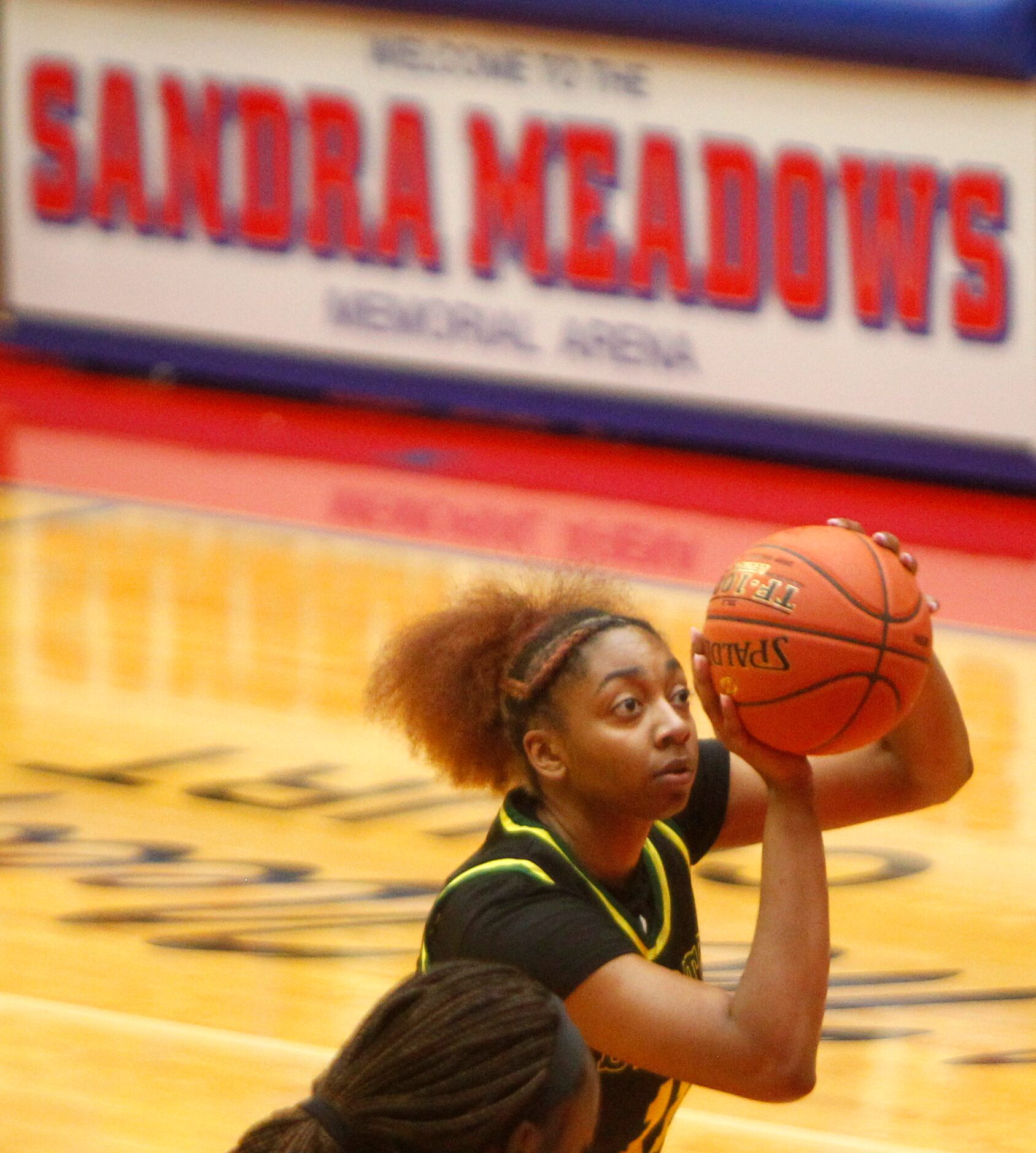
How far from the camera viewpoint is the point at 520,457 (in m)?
9.52

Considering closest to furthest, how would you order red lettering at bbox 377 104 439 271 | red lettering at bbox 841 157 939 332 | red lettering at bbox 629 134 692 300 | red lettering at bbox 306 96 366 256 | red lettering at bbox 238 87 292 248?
red lettering at bbox 841 157 939 332, red lettering at bbox 629 134 692 300, red lettering at bbox 377 104 439 271, red lettering at bbox 306 96 366 256, red lettering at bbox 238 87 292 248

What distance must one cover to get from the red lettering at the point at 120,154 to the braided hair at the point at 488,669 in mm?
8303

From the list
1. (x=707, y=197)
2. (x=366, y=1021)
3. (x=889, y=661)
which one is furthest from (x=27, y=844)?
(x=707, y=197)

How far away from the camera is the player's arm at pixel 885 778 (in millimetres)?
2643

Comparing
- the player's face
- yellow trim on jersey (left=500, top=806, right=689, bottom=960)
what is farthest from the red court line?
the player's face

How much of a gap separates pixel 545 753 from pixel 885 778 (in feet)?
1.73

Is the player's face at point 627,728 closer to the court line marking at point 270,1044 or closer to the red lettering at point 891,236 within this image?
the court line marking at point 270,1044

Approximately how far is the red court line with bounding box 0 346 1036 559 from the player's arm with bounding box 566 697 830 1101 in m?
6.08

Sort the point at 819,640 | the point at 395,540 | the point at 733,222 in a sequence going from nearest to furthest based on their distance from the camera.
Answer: the point at 819,640, the point at 395,540, the point at 733,222

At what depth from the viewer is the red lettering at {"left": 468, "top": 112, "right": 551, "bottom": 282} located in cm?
960

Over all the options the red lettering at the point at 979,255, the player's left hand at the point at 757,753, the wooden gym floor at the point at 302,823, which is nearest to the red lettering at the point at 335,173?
the wooden gym floor at the point at 302,823

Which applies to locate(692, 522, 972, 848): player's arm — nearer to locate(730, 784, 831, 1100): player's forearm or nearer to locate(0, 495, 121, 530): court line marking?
locate(730, 784, 831, 1100): player's forearm

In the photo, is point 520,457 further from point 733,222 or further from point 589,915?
point 589,915

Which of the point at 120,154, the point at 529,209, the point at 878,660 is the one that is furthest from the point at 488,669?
the point at 120,154
